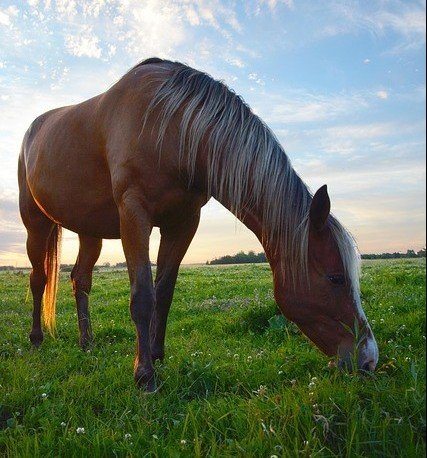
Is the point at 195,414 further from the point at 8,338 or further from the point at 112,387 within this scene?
the point at 8,338

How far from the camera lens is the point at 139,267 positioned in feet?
13.3

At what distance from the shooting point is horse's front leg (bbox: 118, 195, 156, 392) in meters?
3.98

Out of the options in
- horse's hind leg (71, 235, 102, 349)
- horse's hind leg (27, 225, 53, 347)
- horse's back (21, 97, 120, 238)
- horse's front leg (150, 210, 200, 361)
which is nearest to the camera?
horse's front leg (150, 210, 200, 361)

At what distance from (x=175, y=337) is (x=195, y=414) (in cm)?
342

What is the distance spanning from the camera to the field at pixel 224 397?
2.33 metres

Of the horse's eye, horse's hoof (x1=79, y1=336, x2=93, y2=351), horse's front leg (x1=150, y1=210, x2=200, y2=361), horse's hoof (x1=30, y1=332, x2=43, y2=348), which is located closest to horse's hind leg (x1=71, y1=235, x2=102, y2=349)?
horse's hoof (x1=79, y1=336, x2=93, y2=351)

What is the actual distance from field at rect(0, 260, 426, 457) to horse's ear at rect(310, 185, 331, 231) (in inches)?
42.5

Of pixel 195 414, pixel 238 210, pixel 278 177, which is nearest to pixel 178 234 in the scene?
pixel 238 210

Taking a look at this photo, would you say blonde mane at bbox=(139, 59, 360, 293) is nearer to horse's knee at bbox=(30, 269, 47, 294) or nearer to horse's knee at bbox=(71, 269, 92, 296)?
horse's knee at bbox=(71, 269, 92, 296)

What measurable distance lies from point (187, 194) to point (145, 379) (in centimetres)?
169

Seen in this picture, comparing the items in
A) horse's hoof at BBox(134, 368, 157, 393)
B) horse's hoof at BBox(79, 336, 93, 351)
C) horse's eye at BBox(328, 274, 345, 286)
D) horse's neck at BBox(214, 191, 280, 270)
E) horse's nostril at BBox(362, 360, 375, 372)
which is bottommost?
horse's hoof at BBox(79, 336, 93, 351)

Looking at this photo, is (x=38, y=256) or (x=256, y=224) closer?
(x=256, y=224)

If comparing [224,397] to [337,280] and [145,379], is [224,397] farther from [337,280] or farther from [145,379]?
[337,280]

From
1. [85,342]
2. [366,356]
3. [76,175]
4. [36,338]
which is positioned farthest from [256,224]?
[36,338]
